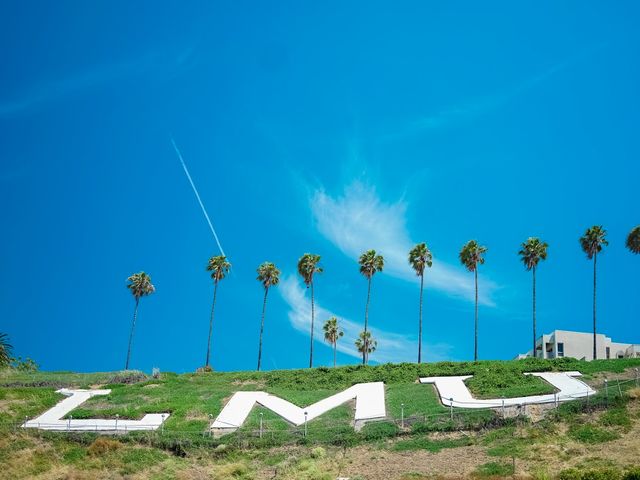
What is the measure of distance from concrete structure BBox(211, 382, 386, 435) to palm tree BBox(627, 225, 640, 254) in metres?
39.7

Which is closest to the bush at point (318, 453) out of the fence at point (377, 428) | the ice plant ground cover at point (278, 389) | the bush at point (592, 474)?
the fence at point (377, 428)

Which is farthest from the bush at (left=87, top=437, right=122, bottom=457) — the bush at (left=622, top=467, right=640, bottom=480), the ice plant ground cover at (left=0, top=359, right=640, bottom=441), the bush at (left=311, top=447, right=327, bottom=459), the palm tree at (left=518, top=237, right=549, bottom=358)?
the palm tree at (left=518, top=237, right=549, bottom=358)

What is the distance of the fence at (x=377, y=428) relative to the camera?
4194 cm

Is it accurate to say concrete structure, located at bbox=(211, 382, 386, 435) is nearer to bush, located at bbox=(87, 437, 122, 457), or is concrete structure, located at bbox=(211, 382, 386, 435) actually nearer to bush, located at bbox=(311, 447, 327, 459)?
bush, located at bbox=(311, 447, 327, 459)

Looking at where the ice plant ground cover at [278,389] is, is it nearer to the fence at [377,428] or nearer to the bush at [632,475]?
the fence at [377,428]

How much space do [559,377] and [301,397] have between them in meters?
20.6

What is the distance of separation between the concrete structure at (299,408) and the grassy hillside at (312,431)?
0.82 metres

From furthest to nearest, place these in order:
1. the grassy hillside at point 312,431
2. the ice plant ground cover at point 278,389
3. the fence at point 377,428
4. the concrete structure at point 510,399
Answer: the ice plant ground cover at point 278,389 → the concrete structure at point 510,399 → the fence at point 377,428 → the grassy hillside at point 312,431

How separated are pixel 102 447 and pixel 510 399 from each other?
2756 centimetres

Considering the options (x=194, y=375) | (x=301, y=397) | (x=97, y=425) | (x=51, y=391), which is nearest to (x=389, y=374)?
(x=301, y=397)

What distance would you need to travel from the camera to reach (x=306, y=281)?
9200 cm

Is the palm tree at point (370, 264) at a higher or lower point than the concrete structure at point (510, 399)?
higher

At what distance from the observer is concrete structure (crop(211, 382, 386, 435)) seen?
4844cm

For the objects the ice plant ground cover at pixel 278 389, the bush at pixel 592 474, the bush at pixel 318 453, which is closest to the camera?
the bush at pixel 592 474
